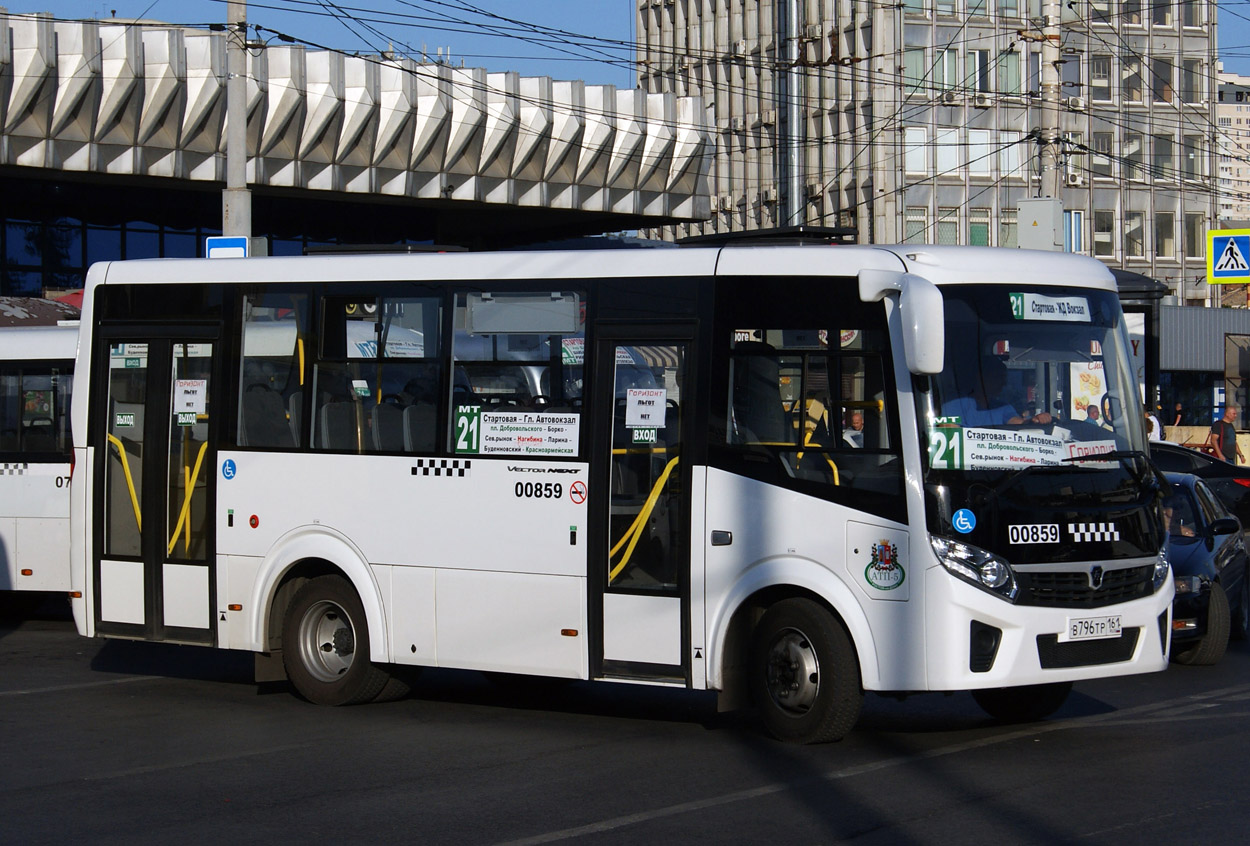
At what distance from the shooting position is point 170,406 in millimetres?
11406

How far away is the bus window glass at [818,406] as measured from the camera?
8719 mm

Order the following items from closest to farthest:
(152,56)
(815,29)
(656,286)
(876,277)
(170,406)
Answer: (876,277) → (656,286) → (170,406) → (152,56) → (815,29)

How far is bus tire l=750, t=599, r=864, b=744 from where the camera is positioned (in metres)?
8.71

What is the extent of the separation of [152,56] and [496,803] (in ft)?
97.9

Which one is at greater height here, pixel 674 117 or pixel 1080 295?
pixel 674 117

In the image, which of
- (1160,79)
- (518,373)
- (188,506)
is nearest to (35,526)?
(188,506)

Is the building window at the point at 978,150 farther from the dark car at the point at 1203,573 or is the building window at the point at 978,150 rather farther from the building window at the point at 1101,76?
the dark car at the point at 1203,573

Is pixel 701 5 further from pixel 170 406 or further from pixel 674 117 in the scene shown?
pixel 170 406

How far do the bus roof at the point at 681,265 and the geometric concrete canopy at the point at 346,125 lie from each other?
76.9ft

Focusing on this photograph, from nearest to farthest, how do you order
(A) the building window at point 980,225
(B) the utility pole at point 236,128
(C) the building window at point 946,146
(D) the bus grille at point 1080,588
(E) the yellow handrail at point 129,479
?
(D) the bus grille at point 1080,588 → (E) the yellow handrail at point 129,479 → (B) the utility pole at point 236,128 → (C) the building window at point 946,146 → (A) the building window at point 980,225

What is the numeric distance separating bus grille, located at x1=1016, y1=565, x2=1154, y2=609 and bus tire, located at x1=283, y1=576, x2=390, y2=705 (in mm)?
4505

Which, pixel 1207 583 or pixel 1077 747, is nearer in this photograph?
pixel 1077 747

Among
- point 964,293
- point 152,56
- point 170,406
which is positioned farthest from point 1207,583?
point 152,56

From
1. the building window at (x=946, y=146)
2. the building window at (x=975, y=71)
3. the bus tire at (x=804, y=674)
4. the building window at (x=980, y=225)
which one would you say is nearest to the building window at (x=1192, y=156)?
the building window at (x=980, y=225)
